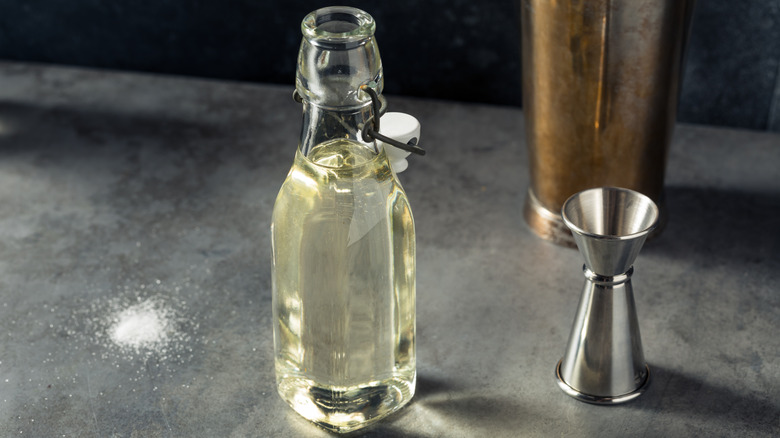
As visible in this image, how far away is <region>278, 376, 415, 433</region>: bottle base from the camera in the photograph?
79 cm

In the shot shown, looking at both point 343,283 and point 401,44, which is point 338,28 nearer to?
point 343,283

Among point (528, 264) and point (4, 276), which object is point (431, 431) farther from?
point (4, 276)

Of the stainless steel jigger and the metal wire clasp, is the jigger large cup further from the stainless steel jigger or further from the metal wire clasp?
the metal wire clasp

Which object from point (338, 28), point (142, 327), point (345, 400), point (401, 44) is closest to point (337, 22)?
point (338, 28)

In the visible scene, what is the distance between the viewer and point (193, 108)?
1385 millimetres

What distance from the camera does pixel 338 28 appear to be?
687mm

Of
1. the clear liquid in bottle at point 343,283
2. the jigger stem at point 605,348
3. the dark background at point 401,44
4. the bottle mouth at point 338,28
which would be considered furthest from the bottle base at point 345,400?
the dark background at point 401,44

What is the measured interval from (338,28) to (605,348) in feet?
1.22

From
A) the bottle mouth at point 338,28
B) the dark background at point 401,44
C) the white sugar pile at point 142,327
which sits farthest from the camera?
the dark background at point 401,44

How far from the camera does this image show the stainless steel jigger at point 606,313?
804 mm

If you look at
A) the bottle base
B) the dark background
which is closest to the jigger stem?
the bottle base

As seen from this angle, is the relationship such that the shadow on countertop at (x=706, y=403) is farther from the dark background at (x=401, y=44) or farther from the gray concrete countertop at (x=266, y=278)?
the dark background at (x=401, y=44)

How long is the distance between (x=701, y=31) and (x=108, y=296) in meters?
0.85

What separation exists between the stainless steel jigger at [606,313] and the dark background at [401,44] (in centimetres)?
50
